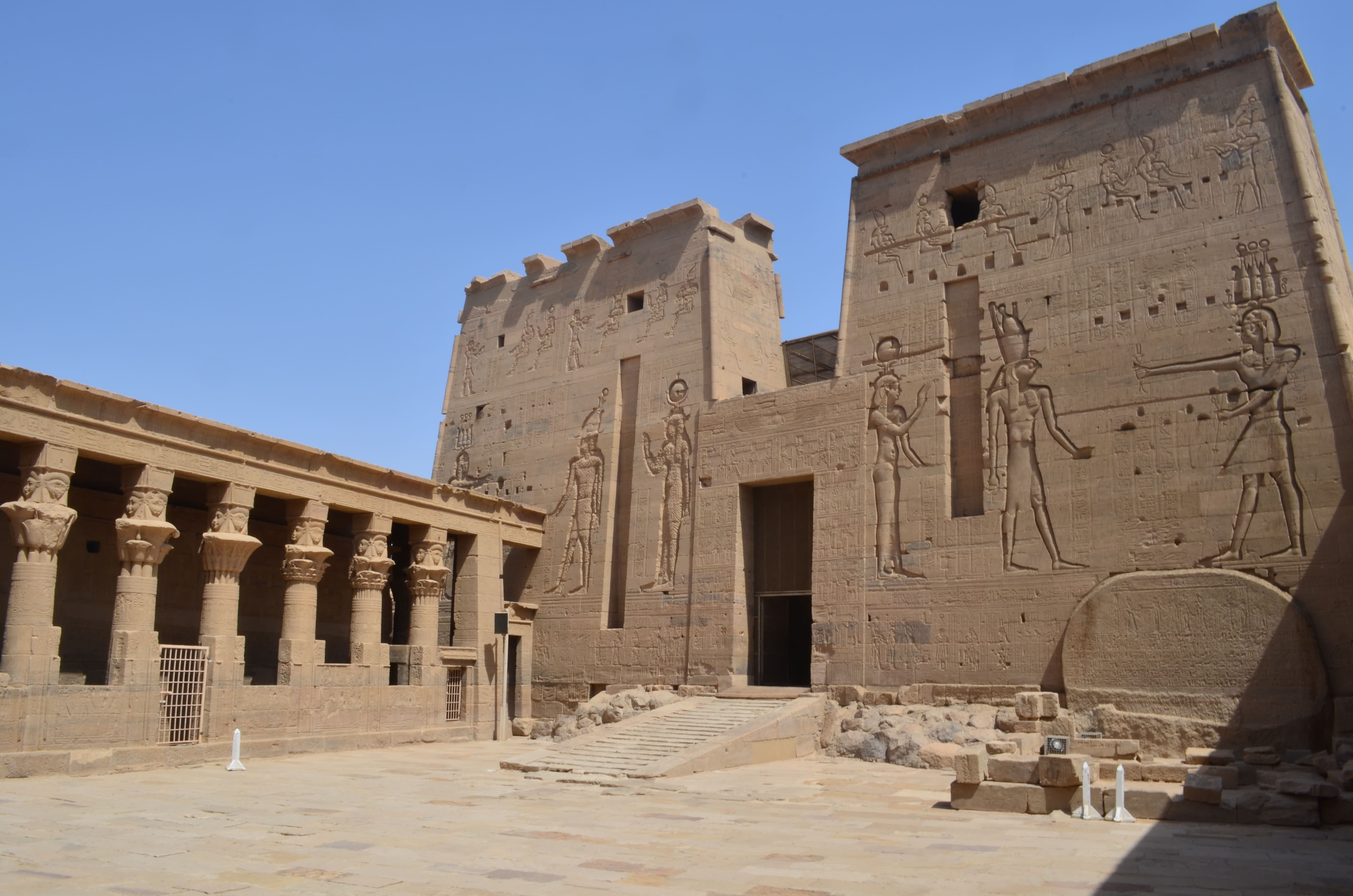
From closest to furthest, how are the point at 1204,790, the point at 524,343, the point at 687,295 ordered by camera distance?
the point at 1204,790 < the point at 687,295 < the point at 524,343

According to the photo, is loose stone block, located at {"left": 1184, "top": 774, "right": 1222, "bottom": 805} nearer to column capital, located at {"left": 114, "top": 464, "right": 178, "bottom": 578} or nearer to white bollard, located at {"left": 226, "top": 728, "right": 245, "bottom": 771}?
white bollard, located at {"left": 226, "top": 728, "right": 245, "bottom": 771}

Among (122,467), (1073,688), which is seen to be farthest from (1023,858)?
(122,467)

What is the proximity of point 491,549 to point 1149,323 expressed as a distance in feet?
40.5

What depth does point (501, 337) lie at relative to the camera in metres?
24.3

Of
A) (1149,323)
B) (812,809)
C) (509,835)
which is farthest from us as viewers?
(1149,323)

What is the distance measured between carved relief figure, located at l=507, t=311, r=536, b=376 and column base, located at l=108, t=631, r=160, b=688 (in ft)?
34.7

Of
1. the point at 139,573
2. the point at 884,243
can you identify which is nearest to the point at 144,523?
the point at 139,573

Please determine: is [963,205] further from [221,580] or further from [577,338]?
[221,580]

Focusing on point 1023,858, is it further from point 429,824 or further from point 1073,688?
point 1073,688

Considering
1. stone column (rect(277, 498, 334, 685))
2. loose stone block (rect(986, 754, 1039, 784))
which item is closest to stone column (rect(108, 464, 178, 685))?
stone column (rect(277, 498, 334, 685))

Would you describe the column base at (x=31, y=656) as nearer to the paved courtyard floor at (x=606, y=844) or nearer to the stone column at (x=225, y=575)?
the paved courtyard floor at (x=606, y=844)

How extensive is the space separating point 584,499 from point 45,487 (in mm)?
9853

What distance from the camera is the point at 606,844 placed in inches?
325

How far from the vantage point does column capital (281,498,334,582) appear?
57.7 feet
